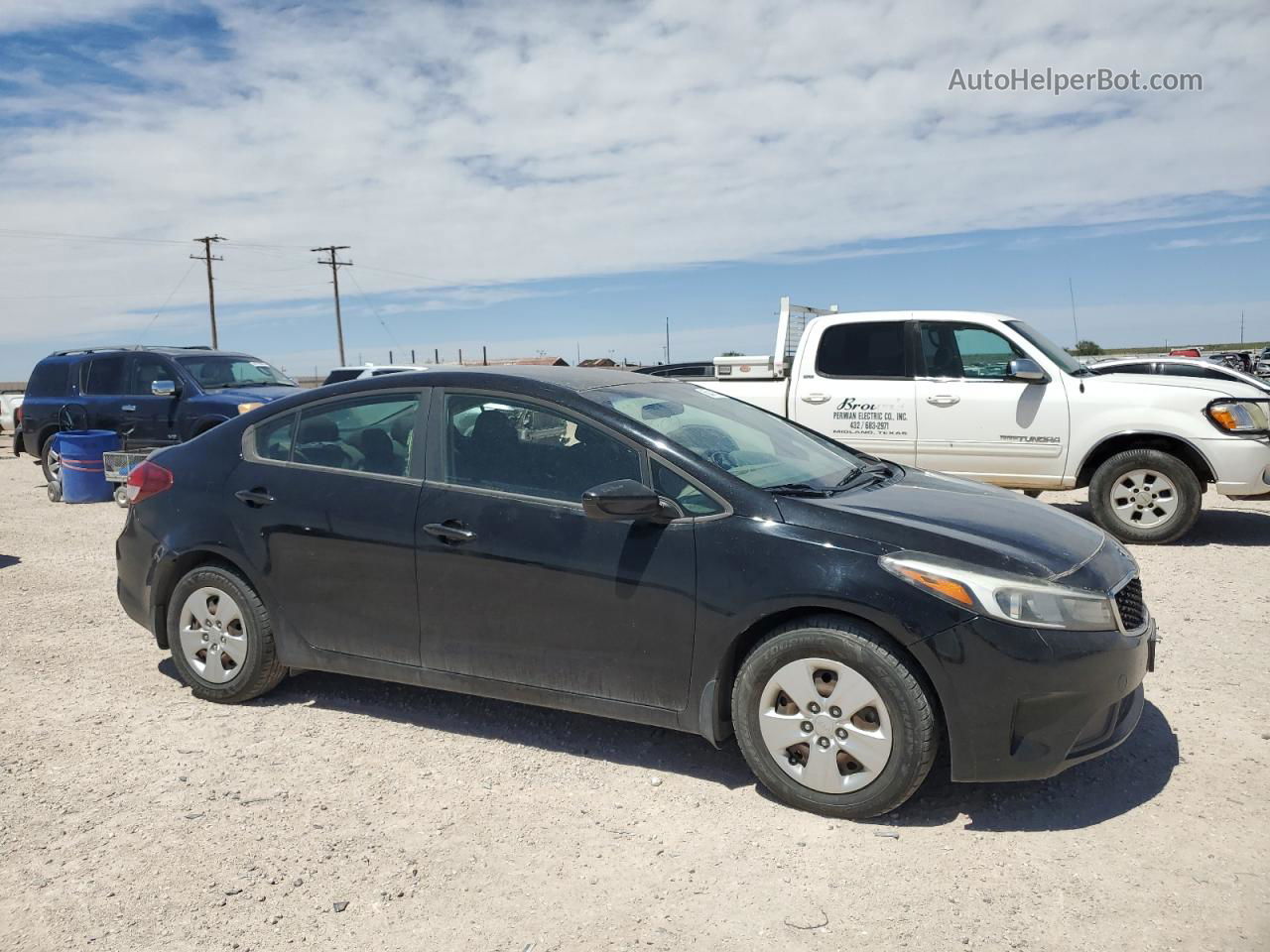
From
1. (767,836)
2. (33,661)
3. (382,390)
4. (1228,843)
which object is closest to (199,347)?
(33,661)

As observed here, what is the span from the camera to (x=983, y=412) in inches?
360

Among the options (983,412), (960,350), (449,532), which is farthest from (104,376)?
(449,532)

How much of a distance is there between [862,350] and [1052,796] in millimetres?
6319

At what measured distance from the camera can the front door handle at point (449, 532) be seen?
416 cm

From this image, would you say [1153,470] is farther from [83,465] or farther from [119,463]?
[83,465]

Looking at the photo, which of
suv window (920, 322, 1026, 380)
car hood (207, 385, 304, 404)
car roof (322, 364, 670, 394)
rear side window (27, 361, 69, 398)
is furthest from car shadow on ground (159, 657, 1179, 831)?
rear side window (27, 361, 69, 398)

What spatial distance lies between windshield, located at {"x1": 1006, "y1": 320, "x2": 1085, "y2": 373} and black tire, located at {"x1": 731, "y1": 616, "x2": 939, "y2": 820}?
6.50 metres

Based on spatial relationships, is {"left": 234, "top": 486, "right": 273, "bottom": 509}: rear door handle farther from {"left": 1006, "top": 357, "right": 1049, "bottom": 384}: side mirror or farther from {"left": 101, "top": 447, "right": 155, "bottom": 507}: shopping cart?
{"left": 101, "top": 447, "right": 155, "bottom": 507}: shopping cart

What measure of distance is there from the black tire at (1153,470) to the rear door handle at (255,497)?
6.90 m

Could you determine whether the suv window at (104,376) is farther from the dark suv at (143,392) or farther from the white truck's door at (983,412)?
the white truck's door at (983,412)

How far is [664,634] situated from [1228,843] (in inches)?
78.1

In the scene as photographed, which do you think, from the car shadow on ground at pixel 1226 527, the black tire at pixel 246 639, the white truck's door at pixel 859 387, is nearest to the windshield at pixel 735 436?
the black tire at pixel 246 639

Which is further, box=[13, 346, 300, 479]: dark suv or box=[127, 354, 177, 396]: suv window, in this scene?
box=[127, 354, 177, 396]: suv window

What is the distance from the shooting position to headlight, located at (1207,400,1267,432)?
8359 millimetres
